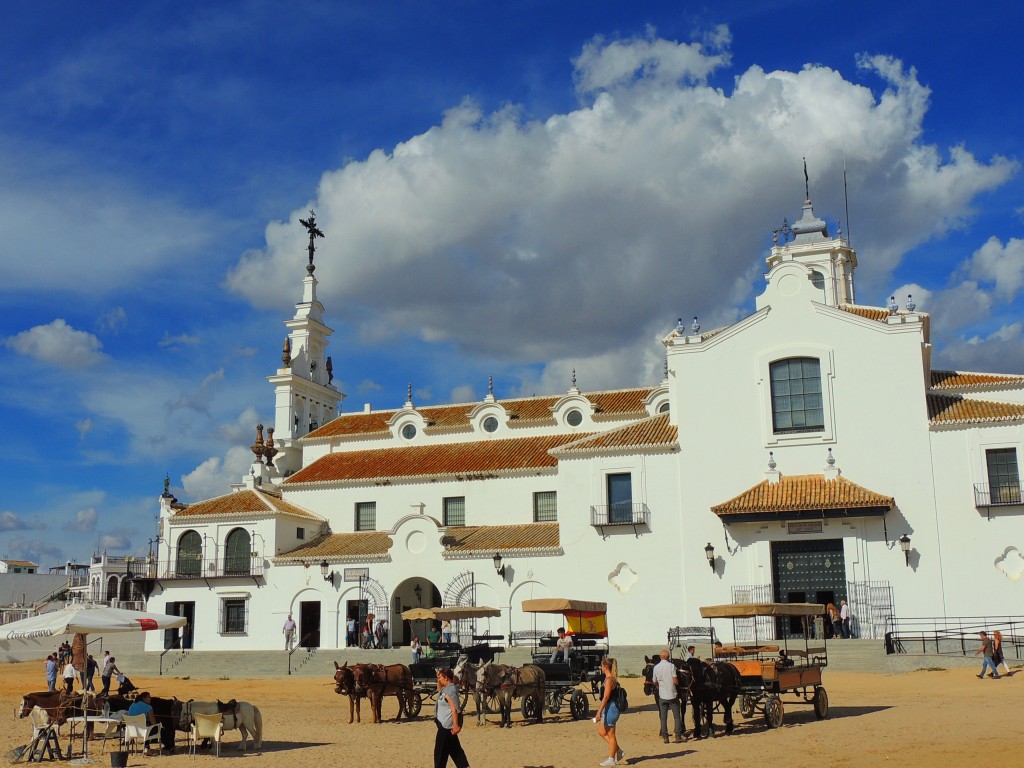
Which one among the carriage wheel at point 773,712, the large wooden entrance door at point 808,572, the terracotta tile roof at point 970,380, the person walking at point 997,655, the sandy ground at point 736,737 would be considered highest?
the terracotta tile roof at point 970,380

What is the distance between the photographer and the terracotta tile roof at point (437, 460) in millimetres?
44062

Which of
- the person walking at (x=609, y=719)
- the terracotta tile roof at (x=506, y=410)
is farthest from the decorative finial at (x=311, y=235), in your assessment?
the person walking at (x=609, y=719)

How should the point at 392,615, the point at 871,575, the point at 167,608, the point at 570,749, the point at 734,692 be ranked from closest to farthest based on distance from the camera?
the point at 570,749, the point at 734,692, the point at 871,575, the point at 392,615, the point at 167,608

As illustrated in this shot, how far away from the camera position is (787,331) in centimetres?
3825

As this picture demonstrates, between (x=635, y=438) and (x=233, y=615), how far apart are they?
18.6m

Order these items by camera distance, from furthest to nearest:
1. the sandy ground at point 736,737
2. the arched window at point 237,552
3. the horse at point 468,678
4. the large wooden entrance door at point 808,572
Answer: the arched window at point 237,552, the large wooden entrance door at point 808,572, the horse at point 468,678, the sandy ground at point 736,737

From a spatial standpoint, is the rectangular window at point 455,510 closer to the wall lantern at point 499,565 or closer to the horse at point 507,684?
the wall lantern at point 499,565

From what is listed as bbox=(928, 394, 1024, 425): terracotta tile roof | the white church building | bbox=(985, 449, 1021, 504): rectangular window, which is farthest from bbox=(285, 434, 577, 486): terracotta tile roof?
bbox=(985, 449, 1021, 504): rectangular window

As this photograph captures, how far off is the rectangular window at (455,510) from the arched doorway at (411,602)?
2935 mm

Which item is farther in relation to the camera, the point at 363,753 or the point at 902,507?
the point at 902,507

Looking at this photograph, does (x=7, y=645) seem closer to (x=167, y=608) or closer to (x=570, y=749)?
(x=167, y=608)

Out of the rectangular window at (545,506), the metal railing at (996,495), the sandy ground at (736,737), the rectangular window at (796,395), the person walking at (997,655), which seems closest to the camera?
the sandy ground at (736,737)

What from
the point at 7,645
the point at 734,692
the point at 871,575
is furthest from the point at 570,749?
the point at 7,645

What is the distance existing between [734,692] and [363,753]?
22.1 ft
